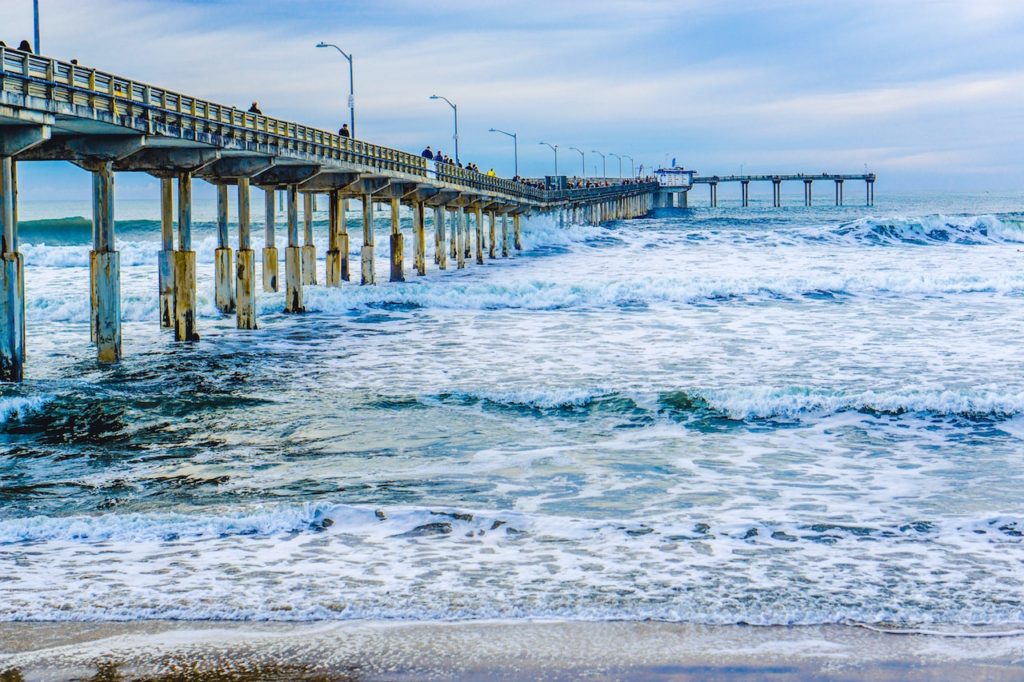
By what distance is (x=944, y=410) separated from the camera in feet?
58.3

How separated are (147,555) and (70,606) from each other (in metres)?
1.49

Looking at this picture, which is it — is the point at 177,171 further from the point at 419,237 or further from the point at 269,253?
the point at 419,237

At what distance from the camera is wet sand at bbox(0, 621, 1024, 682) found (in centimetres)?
717

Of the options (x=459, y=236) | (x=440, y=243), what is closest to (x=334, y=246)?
(x=440, y=243)

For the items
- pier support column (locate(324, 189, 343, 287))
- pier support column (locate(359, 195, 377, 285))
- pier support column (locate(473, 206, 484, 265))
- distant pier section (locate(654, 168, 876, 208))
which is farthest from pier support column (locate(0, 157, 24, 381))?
distant pier section (locate(654, 168, 876, 208))

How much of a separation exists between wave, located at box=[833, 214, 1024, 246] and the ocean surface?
55.0 meters

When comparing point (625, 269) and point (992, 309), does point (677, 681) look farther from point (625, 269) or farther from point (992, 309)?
point (625, 269)

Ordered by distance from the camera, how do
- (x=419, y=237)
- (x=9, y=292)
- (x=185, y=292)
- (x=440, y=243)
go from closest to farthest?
1. (x=9, y=292)
2. (x=185, y=292)
3. (x=419, y=237)
4. (x=440, y=243)

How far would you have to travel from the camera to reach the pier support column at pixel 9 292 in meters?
20.1

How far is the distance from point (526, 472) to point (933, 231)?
83.7 meters

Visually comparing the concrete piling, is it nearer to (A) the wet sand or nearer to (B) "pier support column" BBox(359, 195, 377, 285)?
(B) "pier support column" BBox(359, 195, 377, 285)

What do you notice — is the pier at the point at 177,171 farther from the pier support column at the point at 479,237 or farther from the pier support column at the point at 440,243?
the pier support column at the point at 479,237

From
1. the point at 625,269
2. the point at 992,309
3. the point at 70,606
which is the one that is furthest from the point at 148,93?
the point at 625,269

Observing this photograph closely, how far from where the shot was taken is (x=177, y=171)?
29766mm
